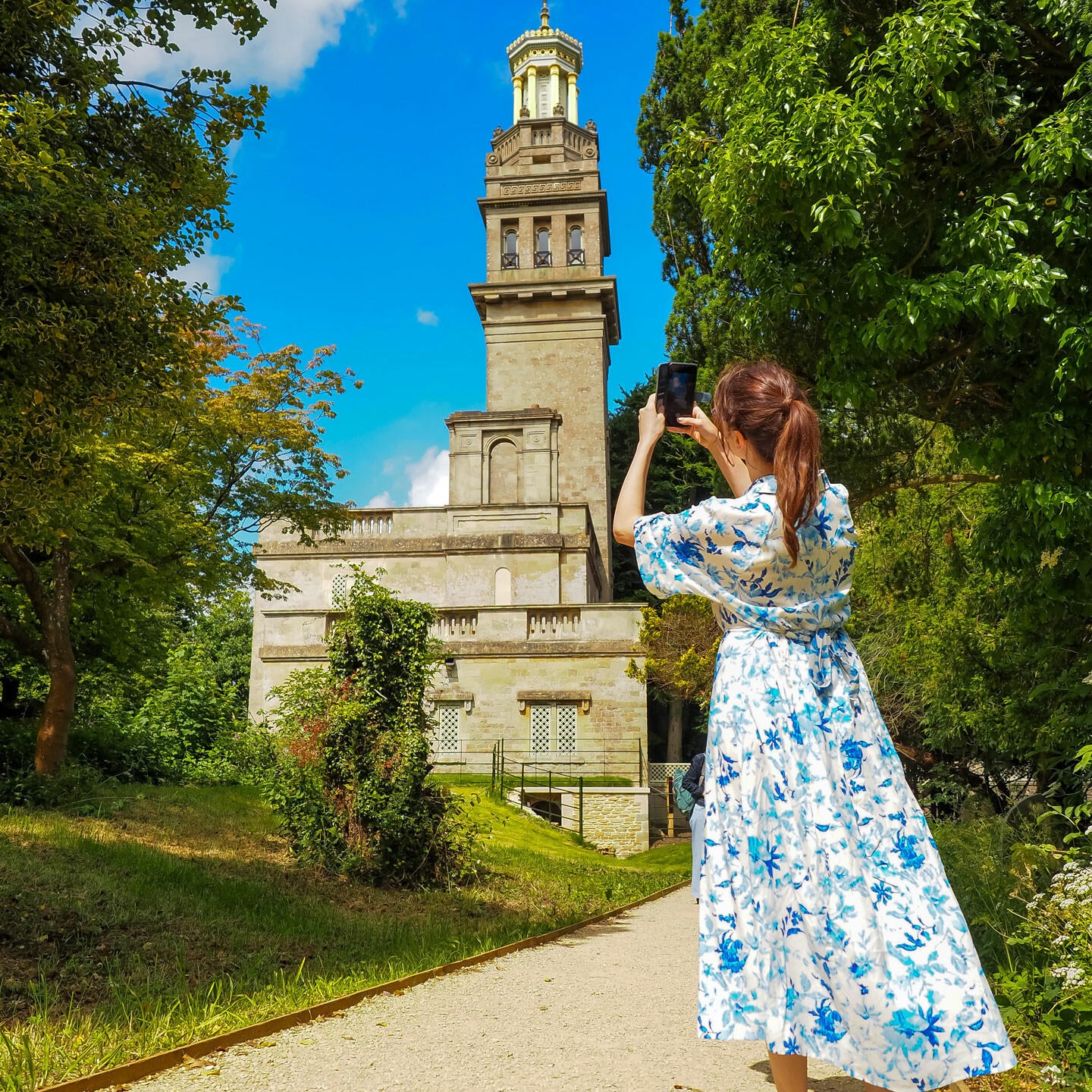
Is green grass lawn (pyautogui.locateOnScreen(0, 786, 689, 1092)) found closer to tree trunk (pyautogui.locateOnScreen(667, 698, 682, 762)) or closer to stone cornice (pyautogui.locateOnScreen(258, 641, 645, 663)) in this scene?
stone cornice (pyautogui.locateOnScreen(258, 641, 645, 663))

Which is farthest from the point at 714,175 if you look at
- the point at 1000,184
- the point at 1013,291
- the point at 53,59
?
the point at 53,59

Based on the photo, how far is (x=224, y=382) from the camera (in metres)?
19.0

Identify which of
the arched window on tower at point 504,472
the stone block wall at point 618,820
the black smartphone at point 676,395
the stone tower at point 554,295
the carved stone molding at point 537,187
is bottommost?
the stone block wall at point 618,820

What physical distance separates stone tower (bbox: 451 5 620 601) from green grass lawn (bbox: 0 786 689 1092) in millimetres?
23520

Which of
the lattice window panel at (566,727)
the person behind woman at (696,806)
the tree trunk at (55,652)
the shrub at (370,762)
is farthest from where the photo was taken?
the lattice window panel at (566,727)

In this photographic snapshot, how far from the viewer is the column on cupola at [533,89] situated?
41000 mm

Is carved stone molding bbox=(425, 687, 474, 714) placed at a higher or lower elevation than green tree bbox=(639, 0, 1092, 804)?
lower

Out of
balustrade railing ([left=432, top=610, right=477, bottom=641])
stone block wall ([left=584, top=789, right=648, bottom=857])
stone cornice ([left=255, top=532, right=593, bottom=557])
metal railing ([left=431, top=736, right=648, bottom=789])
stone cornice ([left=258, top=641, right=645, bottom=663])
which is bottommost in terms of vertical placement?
stone block wall ([left=584, top=789, right=648, bottom=857])

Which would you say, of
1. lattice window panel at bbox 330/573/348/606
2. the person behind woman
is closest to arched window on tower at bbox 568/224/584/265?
lattice window panel at bbox 330/573/348/606

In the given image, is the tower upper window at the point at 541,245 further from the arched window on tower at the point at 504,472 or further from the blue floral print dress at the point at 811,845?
the blue floral print dress at the point at 811,845

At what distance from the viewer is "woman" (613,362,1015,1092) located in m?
2.52

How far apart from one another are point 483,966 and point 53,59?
24.8 ft

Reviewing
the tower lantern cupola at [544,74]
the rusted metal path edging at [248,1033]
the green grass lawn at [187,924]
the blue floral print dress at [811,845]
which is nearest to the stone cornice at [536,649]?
the green grass lawn at [187,924]

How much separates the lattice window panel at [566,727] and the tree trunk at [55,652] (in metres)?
14.3
